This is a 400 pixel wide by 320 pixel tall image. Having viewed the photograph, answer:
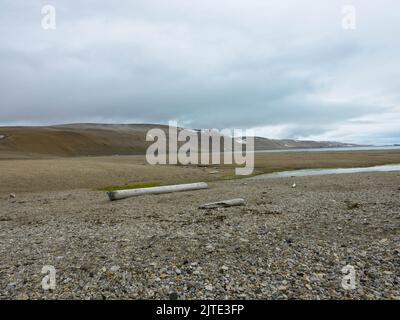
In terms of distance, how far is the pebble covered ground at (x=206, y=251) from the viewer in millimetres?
6445

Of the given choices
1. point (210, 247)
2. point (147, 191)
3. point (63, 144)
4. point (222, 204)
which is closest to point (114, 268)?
point (210, 247)

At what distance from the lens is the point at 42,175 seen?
30.5 metres

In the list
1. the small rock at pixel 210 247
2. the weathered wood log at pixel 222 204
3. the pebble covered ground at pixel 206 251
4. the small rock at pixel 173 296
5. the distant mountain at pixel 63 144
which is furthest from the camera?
the distant mountain at pixel 63 144

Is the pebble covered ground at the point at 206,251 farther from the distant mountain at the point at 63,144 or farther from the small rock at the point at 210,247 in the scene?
the distant mountain at the point at 63,144

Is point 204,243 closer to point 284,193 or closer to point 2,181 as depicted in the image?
point 284,193

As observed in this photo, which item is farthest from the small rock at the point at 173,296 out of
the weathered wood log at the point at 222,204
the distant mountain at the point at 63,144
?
the distant mountain at the point at 63,144

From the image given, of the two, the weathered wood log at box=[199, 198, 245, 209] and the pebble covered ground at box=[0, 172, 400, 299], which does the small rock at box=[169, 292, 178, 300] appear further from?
the weathered wood log at box=[199, 198, 245, 209]

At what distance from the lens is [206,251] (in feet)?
28.3

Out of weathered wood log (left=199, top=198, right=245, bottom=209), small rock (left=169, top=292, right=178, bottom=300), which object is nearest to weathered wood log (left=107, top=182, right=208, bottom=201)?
weathered wood log (left=199, top=198, right=245, bottom=209)

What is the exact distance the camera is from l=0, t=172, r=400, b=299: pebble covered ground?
6.45 m

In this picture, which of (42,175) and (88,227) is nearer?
(88,227)

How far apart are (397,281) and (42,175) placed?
3165 cm

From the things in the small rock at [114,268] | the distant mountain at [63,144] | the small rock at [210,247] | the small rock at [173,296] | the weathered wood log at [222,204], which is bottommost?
the small rock at [173,296]
